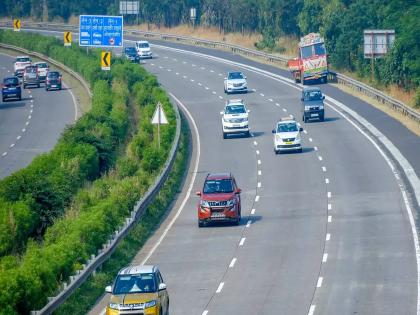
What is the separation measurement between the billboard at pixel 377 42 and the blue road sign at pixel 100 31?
18.7 meters

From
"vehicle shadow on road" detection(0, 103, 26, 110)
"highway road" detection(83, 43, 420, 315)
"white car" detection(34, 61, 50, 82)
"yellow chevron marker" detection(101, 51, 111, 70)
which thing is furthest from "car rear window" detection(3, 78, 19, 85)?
"highway road" detection(83, 43, 420, 315)

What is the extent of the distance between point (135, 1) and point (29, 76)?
44.7 meters

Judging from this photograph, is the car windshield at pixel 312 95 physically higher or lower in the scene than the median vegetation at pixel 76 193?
higher

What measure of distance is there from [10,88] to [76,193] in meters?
45.9

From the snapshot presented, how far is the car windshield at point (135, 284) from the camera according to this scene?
2581 centimetres

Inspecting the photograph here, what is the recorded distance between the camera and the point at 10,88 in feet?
293

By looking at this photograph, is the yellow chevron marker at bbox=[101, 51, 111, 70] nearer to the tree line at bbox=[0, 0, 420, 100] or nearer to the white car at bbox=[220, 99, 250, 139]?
the white car at bbox=[220, 99, 250, 139]

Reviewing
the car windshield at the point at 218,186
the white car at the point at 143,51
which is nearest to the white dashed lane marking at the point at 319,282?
the car windshield at the point at 218,186

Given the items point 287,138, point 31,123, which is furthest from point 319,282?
point 31,123

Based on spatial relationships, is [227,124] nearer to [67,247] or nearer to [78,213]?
[78,213]

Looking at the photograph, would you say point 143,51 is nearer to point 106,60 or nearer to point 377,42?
point 377,42

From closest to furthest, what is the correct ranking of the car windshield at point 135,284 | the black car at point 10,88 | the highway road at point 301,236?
the car windshield at point 135,284 → the highway road at point 301,236 → the black car at point 10,88

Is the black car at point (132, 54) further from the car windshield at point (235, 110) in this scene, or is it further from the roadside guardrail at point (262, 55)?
the car windshield at point (235, 110)

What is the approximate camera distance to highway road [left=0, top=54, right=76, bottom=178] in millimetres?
63500
